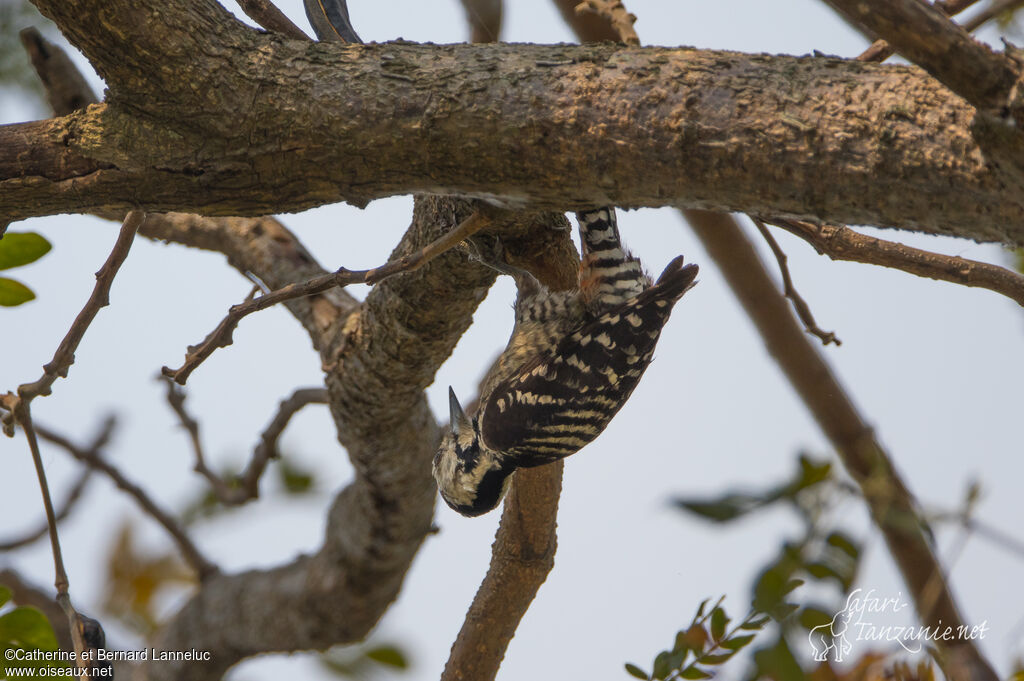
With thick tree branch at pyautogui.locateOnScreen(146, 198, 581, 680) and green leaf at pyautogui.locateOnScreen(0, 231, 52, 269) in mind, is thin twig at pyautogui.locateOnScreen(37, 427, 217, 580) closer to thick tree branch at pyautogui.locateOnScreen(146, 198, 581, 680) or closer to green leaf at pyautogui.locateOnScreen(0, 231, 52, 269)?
thick tree branch at pyautogui.locateOnScreen(146, 198, 581, 680)

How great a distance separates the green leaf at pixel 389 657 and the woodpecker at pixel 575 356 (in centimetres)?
77

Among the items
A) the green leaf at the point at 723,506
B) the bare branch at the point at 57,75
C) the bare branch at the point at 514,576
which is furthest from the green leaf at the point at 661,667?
the bare branch at the point at 57,75

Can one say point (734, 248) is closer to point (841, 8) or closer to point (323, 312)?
point (323, 312)

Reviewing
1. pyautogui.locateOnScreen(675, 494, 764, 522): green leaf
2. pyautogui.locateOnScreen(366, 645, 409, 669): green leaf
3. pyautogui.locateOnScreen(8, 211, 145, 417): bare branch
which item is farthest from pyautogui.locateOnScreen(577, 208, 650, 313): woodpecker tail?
pyautogui.locateOnScreen(675, 494, 764, 522): green leaf

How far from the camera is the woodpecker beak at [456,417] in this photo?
13.7ft

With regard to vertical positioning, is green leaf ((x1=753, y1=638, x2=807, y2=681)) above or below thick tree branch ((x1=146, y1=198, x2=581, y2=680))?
below

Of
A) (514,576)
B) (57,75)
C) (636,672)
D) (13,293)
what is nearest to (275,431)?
(514,576)

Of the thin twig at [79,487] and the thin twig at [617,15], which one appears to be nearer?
the thin twig at [617,15]

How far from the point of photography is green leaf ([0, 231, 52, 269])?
8.02 ft

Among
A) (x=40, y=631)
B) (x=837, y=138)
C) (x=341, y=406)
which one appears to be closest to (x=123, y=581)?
(x=341, y=406)

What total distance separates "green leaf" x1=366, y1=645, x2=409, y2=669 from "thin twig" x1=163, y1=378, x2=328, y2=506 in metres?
1.54

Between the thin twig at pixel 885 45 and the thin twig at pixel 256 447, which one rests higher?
the thin twig at pixel 256 447

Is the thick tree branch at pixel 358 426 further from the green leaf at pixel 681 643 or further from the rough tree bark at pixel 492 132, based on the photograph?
the green leaf at pixel 681 643

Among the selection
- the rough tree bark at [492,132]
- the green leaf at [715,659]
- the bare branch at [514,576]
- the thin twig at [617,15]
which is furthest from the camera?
the bare branch at [514,576]
